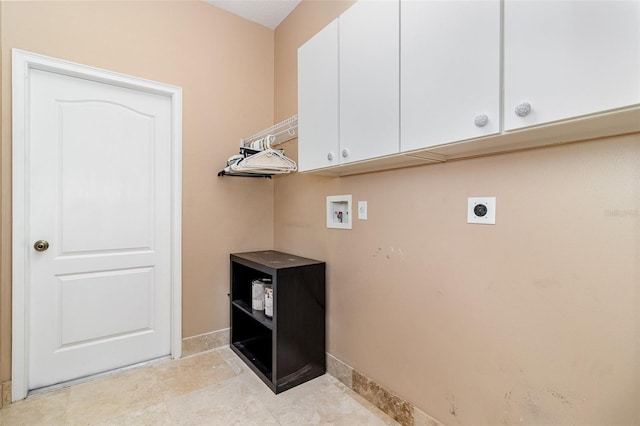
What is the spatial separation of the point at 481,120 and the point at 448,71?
0.25m

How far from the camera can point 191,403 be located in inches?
71.5

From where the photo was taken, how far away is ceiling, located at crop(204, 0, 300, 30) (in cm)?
247

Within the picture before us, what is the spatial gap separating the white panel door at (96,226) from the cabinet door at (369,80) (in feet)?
5.03

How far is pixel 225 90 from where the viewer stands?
260cm

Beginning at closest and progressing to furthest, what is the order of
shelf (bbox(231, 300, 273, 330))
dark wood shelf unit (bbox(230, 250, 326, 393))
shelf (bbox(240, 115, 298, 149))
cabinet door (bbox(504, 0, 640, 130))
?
cabinet door (bbox(504, 0, 640, 130)) < dark wood shelf unit (bbox(230, 250, 326, 393)) < shelf (bbox(231, 300, 273, 330)) < shelf (bbox(240, 115, 298, 149))

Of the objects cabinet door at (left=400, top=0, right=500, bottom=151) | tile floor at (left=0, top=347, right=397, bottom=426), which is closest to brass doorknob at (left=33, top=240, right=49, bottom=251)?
tile floor at (left=0, top=347, right=397, bottom=426)

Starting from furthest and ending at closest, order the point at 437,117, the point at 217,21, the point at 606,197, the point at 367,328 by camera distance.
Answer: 1. the point at 217,21
2. the point at 367,328
3. the point at 437,117
4. the point at 606,197

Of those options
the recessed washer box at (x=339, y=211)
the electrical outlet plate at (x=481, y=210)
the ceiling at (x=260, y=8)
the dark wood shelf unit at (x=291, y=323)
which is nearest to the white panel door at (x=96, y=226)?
the dark wood shelf unit at (x=291, y=323)

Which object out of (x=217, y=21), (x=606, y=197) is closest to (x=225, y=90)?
(x=217, y=21)

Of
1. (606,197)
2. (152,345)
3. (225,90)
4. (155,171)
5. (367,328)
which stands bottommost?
(152,345)

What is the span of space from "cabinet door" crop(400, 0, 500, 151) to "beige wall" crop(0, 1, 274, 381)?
1.74 m

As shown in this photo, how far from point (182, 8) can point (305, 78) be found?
1.31 m

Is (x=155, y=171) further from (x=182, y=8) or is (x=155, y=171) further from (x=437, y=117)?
(x=437, y=117)

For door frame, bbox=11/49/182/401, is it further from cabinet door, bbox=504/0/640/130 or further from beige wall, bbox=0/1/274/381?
cabinet door, bbox=504/0/640/130
